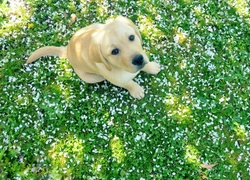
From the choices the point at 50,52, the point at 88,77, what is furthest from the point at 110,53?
the point at 50,52

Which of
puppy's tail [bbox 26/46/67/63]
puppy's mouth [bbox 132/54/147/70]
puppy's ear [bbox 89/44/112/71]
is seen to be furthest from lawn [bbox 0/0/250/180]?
puppy's mouth [bbox 132/54/147/70]

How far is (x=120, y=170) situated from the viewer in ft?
17.7

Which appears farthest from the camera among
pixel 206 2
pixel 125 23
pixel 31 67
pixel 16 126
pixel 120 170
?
pixel 206 2

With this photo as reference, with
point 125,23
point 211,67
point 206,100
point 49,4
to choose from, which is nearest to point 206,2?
point 211,67

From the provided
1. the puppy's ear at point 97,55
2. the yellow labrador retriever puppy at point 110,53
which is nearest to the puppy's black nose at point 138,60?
the yellow labrador retriever puppy at point 110,53

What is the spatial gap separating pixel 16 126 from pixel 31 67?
1.21 m

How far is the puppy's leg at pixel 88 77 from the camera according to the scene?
5531 millimetres

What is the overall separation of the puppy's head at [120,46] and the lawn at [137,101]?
5.25 feet

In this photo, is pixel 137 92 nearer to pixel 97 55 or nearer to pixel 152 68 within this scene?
pixel 152 68

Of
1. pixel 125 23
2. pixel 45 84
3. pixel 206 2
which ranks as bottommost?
pixel 125 23

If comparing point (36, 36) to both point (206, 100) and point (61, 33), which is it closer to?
point (61, 33)

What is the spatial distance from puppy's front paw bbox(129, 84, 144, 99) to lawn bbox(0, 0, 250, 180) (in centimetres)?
12

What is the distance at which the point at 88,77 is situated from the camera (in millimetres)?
5559

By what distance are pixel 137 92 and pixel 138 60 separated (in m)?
1.51
